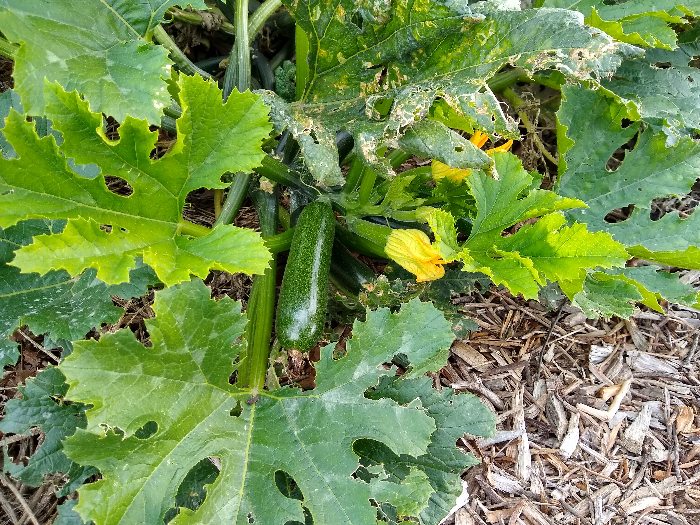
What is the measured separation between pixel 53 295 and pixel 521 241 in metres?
1.41

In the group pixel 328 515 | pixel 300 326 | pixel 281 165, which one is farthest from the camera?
pixel 281 165

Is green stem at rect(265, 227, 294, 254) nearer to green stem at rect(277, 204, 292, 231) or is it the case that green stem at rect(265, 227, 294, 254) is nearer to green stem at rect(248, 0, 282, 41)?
green stem at rect(277, 204, 292, 231)

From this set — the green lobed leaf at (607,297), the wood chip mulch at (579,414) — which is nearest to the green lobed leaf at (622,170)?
the green lobed leaf at (607,297)

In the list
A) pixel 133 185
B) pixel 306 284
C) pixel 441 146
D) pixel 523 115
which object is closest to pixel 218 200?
pixel 306 284

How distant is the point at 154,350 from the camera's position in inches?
57.2

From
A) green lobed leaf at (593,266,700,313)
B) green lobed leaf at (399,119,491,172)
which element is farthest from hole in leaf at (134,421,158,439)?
green lobed leaf at (593,266,700,313)

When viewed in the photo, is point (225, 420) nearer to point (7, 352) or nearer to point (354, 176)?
point (7, 352)

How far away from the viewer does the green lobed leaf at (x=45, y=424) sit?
168 cm

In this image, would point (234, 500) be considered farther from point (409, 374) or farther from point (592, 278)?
point (592, 278)

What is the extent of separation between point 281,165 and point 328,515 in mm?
1106

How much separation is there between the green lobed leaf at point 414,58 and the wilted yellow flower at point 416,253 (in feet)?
0.69

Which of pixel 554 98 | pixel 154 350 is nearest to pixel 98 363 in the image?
pixel 154 350

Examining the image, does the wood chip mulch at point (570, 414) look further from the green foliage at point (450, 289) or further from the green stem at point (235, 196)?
the green stem at point (235, 196)

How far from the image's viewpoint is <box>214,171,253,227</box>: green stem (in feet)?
6.47
